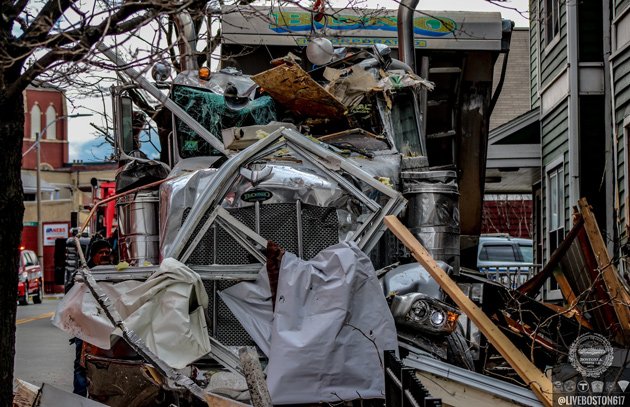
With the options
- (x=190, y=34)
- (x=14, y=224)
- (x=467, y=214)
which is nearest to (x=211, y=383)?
(x=14, y=224)

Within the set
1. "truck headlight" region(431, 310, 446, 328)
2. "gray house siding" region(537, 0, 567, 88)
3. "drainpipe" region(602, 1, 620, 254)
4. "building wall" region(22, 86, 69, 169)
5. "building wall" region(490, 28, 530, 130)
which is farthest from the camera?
"building wall" region(22, 86, 69, 169)

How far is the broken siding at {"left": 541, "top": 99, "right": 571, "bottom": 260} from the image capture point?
16.6 metres

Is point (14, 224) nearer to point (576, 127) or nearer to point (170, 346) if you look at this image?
point (170, 346)

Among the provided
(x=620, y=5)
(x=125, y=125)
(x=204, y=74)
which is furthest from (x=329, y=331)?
(x=620, y=5)

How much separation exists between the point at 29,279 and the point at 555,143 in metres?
22.6

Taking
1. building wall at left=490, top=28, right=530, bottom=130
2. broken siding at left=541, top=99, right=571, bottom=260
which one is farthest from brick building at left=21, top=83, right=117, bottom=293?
broken siding at left=541, top=99, right=571, bottom=260

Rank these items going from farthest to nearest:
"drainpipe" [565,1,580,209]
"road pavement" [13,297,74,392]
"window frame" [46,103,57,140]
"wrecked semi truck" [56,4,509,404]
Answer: "window frame" [46,103,57,140] < "drainpipe" [565,1,580,209] < "road pavement" [13,297,74,392] < "wrecked semi truck" [56,4,509,404]

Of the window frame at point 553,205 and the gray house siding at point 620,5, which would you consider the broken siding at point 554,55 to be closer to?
the window frame at point 553,205

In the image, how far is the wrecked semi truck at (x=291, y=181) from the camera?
24.6 ft

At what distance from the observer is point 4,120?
5578 mm

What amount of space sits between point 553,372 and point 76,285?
3.43m

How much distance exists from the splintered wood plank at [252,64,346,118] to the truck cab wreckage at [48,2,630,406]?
17mm

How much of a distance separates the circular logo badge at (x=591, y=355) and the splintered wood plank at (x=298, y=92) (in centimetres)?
356

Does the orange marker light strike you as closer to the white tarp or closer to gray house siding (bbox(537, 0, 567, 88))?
the white tarp
